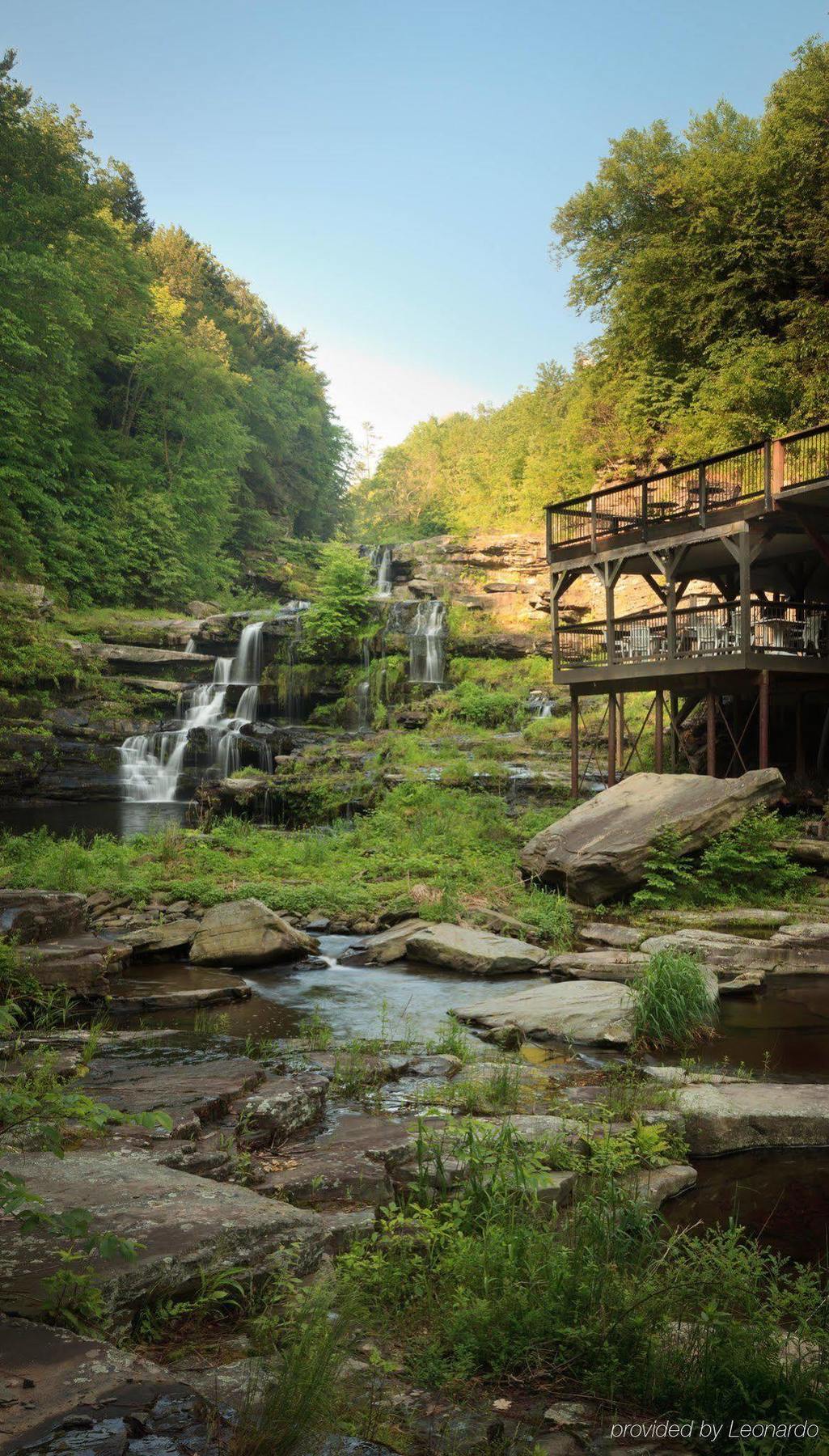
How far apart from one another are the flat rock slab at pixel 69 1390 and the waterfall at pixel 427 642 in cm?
2678

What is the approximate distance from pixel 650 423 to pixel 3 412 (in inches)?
828

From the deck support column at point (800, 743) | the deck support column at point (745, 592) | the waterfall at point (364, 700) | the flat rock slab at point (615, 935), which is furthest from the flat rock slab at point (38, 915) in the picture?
the waterfall at point (364, 700)

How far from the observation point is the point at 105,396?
4012 cm

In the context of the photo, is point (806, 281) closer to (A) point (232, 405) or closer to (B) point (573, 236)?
(B) point (573, 236)

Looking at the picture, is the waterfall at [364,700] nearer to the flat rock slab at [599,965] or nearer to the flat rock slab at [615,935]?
the flat rock slab at [615,935]

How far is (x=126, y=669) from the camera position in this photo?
29.7 meters

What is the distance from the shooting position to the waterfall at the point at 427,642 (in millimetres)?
29953

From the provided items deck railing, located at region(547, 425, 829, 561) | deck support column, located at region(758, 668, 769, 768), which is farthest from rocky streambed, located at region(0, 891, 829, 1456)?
deck railing, located at region(547, 425, 829, 561)

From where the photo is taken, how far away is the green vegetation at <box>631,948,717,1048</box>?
827 cm

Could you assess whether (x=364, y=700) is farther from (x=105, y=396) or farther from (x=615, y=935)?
(x=105, y=396)

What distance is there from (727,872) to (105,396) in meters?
36.3

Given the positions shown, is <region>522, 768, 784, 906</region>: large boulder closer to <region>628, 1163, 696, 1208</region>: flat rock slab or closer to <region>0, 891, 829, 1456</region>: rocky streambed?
<region>0, 891, 829, 1456</region>: rocky streambed

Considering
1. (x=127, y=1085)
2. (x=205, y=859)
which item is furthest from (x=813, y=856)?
(x=127, y=1085)

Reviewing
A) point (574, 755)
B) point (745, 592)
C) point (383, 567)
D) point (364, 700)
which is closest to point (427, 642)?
point (364, 700)
